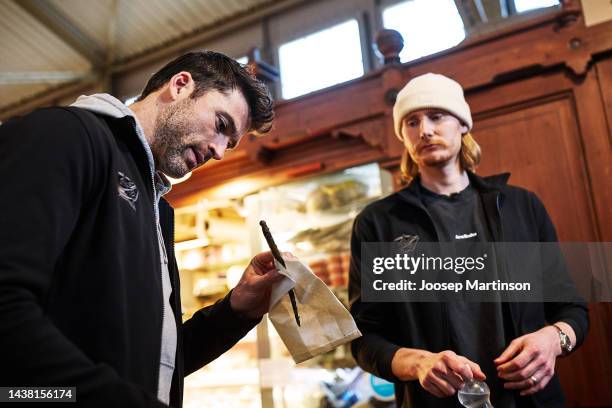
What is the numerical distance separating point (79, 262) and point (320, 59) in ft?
13.4

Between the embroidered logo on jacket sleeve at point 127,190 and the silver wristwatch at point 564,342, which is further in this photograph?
the silver wristwatch at point 564,342

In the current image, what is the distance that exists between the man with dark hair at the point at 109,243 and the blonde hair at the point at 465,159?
0.70m

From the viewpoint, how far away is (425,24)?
3.90m

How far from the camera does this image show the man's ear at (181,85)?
1164mm

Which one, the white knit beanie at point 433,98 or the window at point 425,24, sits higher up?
the window at point 425,24

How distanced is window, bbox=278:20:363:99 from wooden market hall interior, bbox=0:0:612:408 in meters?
0.01

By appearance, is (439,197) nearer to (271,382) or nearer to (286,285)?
(286,285)

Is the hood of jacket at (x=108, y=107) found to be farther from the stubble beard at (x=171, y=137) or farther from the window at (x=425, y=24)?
the window at (x=425, y=24)

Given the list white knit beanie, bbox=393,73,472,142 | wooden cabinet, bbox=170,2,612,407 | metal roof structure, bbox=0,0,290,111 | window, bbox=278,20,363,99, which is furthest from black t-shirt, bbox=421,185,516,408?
metal roof structure, bbox=0,0,290,111

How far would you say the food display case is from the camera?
3.01 m

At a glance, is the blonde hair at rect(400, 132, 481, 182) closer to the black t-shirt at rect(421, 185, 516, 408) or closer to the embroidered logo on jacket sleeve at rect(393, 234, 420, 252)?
the black t-shirt at rect(421, 185, 516, 408)

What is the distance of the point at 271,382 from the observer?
3045 millimetres

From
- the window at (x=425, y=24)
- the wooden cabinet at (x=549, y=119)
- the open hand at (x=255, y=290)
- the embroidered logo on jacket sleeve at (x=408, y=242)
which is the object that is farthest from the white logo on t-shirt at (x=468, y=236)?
the window at (x=425, y=24)

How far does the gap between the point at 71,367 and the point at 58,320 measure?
6.4 inches
